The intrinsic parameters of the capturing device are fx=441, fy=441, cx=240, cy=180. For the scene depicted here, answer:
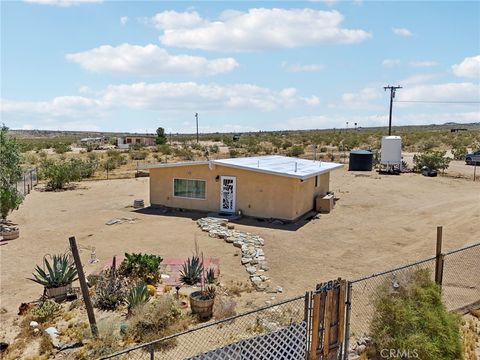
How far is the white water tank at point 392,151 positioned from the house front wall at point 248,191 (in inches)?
692

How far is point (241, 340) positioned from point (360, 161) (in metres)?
35.9

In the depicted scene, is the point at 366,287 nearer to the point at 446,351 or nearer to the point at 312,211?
the point at 446,351

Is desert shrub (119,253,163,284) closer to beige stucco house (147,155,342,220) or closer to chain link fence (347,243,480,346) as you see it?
chain link fence (347,243,480,346)

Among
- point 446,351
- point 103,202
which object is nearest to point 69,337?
point 446,351

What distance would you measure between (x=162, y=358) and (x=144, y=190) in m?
23.4

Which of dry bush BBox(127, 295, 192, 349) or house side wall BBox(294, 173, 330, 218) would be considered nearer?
dry bush BBox(127, 295, 192, 349)

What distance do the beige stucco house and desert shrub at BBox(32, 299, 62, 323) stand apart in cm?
1224

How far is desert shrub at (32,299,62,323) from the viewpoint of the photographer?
1039 centimetres

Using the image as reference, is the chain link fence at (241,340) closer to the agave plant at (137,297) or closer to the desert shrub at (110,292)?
the agave plant at (137,297)

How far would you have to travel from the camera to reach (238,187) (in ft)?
73.3

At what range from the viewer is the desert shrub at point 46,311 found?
1039cm

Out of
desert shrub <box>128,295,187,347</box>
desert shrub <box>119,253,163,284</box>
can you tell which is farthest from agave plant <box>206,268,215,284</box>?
desert shrub <box>128,295,187,347</box>

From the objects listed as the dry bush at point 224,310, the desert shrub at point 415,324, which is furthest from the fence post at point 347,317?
the dry bush at point 224,310

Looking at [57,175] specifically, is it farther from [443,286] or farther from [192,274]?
[443,286]
